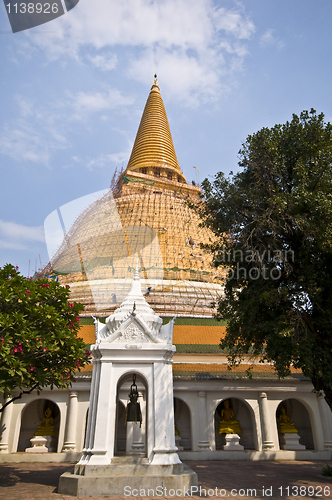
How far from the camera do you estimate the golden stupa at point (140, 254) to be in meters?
26.1

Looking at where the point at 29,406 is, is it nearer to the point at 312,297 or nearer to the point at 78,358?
the point at 78,358

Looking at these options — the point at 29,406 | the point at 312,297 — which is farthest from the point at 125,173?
the point at 312,297

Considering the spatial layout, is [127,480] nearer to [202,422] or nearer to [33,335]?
[33,335]

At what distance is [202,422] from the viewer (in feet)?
53.7

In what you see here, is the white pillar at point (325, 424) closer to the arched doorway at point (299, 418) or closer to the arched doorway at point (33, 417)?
the arched doorway at point (299, 418)

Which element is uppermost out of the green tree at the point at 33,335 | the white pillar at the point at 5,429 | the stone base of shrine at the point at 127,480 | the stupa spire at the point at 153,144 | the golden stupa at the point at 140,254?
the stupa spire at the point at 153,144

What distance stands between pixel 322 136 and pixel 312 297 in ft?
16.5

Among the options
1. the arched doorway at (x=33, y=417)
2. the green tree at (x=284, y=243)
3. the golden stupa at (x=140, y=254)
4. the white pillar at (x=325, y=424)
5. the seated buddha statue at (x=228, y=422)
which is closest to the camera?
the green tree at (x=284, y=243)

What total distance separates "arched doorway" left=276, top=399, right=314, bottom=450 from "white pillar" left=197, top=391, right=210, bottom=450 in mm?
4632

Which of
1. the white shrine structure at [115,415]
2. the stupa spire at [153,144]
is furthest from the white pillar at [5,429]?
the stupa spire at [153,144]

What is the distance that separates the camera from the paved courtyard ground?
852cm

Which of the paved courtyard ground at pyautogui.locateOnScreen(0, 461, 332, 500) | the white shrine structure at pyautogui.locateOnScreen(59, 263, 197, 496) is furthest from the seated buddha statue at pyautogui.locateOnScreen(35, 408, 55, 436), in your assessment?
the white shrine structure at pyautogui.locateOnScreen(59, 263, 197, 496)

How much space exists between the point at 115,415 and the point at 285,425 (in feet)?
40.0

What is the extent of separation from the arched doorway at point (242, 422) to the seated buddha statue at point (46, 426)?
8097 millimetres
